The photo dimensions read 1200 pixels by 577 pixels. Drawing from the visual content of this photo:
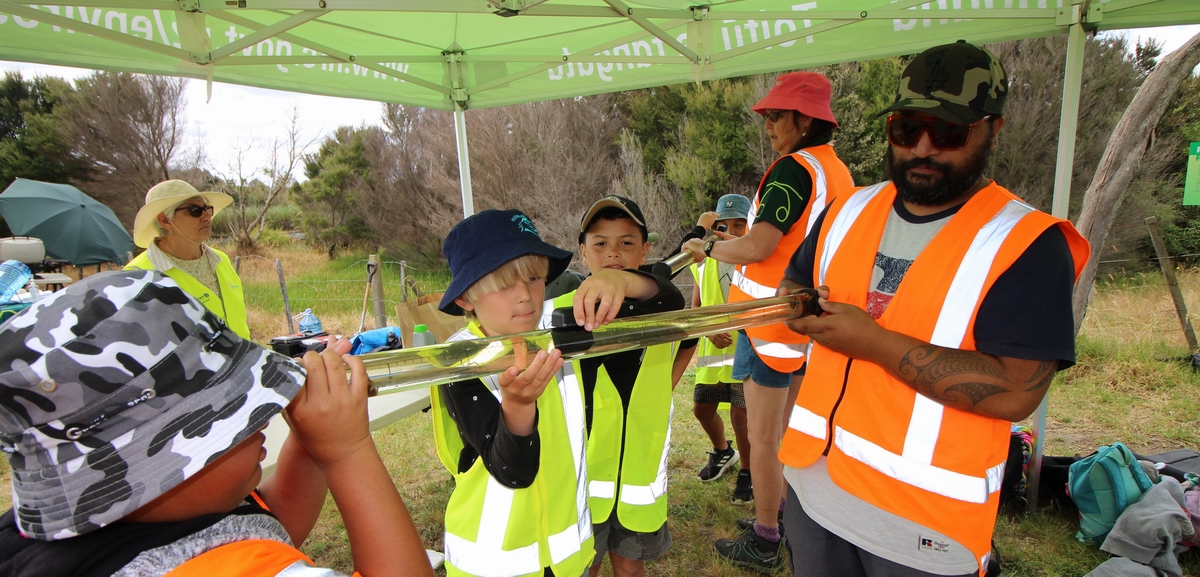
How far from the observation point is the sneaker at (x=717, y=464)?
446 cm

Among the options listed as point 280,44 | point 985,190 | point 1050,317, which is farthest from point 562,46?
point 1050,317

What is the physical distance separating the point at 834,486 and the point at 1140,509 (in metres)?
2.69

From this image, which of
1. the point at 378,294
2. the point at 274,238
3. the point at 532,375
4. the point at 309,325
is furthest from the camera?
the point at 274,238

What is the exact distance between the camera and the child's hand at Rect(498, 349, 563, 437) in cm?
133

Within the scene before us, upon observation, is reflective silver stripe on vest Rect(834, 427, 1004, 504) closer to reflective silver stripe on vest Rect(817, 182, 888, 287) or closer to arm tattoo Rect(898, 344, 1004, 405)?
arm tattoo Rect(898, 344, 1004, 405)

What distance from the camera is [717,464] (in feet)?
14.8

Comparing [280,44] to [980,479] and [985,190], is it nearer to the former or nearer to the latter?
[985,190]

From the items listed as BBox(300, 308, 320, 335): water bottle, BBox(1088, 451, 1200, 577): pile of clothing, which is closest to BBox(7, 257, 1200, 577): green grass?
BBox(1088, 451, 1200, 577): pile of clothing

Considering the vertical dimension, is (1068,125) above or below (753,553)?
above

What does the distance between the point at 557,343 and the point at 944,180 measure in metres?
1.11

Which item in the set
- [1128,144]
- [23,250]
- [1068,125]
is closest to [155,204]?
[1068,125]

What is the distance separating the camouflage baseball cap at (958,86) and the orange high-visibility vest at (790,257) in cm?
112

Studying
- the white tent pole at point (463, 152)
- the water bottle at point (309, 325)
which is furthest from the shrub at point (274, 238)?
the white tent pole at point (463, 152)

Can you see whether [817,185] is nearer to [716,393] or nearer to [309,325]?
[716,393]
